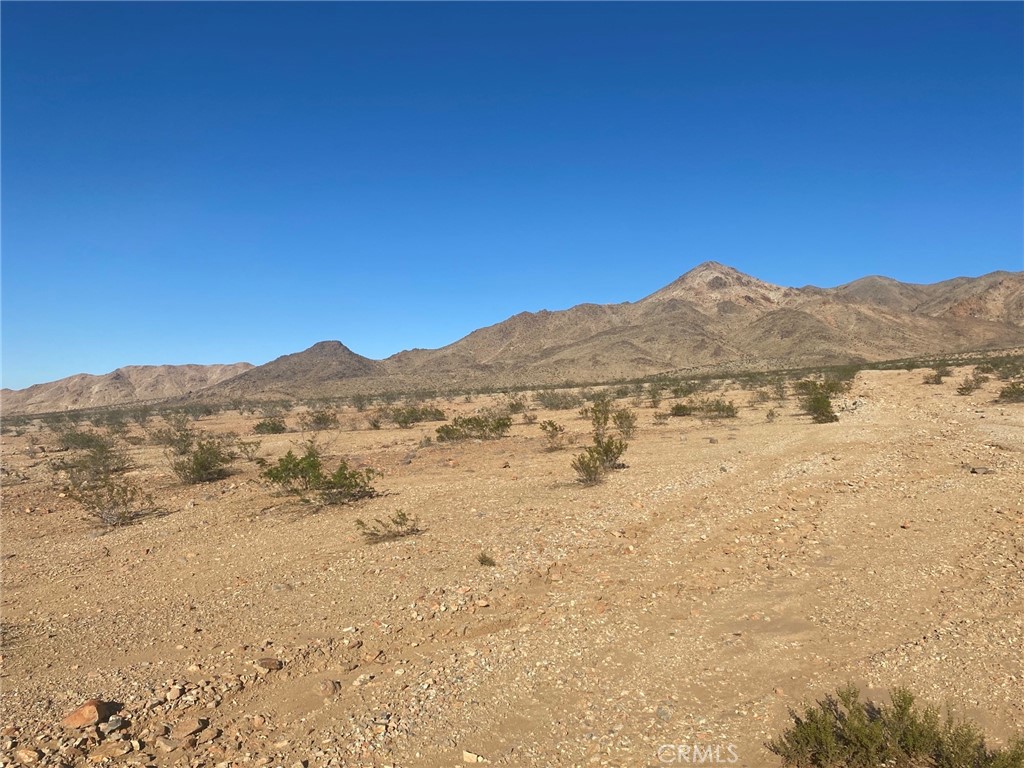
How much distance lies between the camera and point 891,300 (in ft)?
654

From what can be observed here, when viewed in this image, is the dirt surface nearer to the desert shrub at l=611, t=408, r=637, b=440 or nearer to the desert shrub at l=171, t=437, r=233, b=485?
the desert shrub at l=171, t=437, r=233, b=485

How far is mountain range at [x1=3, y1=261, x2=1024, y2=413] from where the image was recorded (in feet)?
344

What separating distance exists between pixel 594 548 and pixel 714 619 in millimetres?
2635

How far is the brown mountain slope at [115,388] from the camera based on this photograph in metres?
146

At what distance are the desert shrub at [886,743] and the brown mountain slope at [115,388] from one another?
152 metres

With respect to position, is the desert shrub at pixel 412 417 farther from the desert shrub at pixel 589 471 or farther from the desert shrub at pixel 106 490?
the desert shrub at pixel 589 471

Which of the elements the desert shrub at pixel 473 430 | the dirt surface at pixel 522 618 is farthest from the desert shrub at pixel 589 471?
the desert shrub at pixel 473 430

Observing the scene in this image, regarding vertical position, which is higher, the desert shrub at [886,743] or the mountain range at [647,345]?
the mountain range at [647,345]

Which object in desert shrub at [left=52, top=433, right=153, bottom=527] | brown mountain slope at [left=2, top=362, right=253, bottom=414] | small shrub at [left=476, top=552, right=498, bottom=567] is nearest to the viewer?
small shrub at [left=476, top=552, right=498, bottom=567]

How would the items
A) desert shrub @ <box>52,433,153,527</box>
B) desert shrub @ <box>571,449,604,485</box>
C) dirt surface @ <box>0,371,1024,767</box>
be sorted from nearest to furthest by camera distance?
dirt surface @ <box>0,371,1024,767</box>
desert shrub @ <box>52,433,153,527</box>
desert shrub @ <box>571,449,604,485</box>

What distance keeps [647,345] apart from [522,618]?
114708mm
